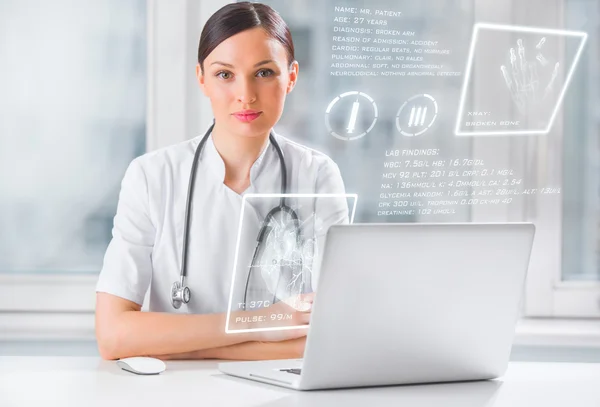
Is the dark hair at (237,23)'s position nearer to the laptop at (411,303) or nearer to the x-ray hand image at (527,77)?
the x-ray hand image at (527,77)

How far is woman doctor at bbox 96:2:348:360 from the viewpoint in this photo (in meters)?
1.99

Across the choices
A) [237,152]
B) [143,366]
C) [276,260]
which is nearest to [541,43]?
[237,152]

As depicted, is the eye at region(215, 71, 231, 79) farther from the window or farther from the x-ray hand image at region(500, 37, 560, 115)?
the x-ray hand image at region(500, 37, 560, 115)

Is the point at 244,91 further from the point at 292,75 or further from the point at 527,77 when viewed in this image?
the point at 527,77

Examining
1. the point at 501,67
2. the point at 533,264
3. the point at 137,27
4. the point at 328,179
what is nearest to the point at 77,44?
the point at 137,27

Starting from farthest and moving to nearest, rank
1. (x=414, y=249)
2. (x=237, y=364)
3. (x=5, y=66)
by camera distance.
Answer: (x=5, y=66) → (x=237, y=364) → (x=414, y=249)

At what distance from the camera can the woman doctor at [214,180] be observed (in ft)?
6.54

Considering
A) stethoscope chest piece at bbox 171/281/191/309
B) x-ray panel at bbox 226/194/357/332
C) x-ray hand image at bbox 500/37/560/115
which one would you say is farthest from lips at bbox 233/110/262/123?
x-ray hand image at bbox 500/37/560/115

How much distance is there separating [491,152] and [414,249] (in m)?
1.36

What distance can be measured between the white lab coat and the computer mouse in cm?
46

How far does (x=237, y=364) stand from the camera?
1508 millimetres

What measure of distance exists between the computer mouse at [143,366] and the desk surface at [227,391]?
0.04 ft

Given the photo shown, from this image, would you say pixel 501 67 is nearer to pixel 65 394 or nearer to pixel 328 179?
pixel 328 179

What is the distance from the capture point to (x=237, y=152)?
6.84ft
